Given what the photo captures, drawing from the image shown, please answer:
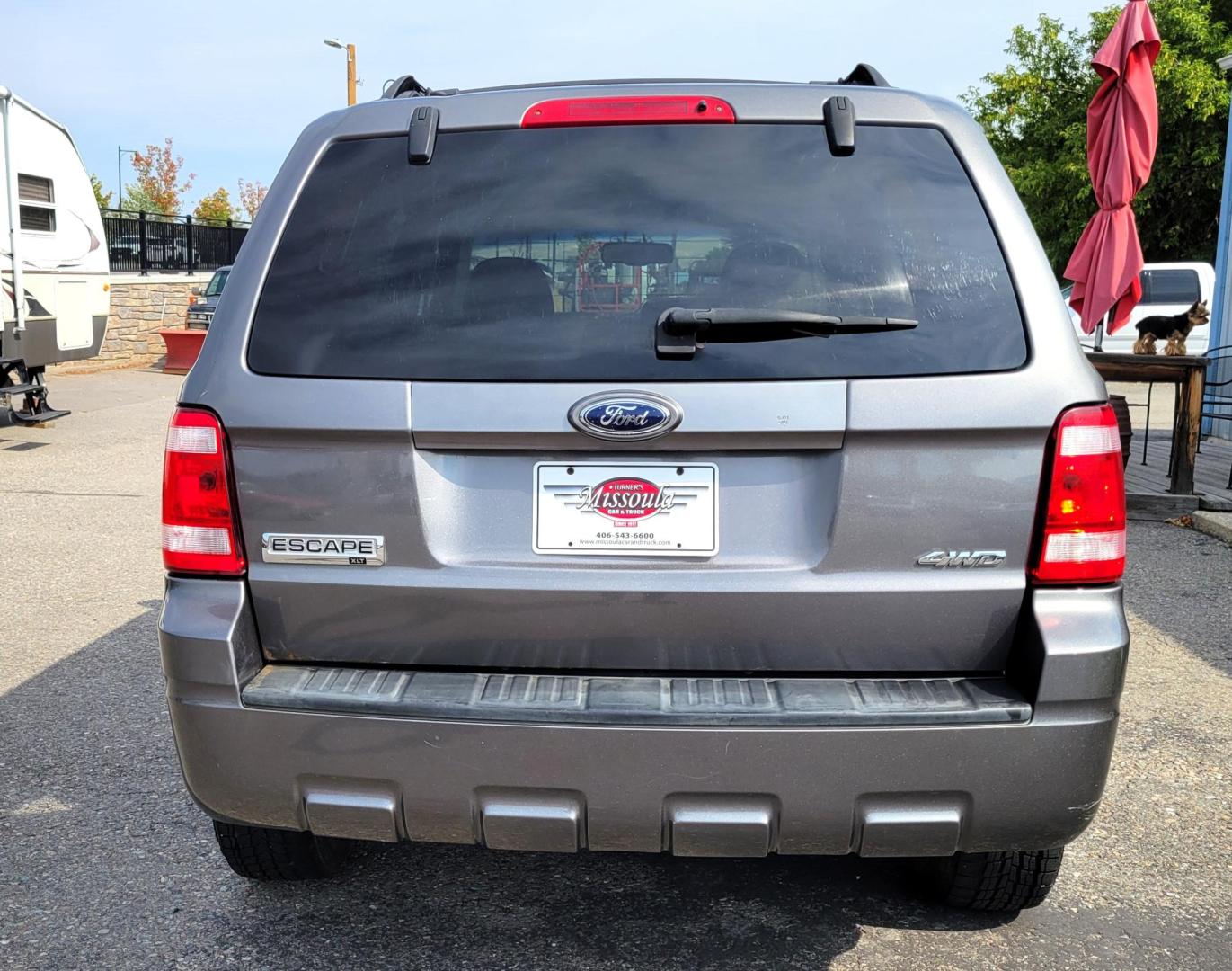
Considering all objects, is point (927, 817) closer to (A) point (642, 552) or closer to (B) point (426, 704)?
(A) point (642, 552)

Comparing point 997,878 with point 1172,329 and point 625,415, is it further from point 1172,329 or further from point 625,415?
point 1172,329

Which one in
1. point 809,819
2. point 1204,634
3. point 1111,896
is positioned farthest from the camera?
point 1204,634

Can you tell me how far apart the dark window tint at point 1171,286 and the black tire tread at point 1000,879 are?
19.7 meters

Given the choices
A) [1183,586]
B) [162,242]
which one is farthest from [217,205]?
[1183,586]

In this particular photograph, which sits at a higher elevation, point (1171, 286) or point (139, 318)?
point (1171, 286)

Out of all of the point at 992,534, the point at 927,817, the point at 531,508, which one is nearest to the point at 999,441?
the point at 992,534

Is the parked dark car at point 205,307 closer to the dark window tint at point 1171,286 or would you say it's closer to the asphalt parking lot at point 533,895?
the dark window tint at point 1171,286

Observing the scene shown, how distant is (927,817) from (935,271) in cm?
107

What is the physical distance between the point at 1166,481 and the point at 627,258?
880 centimetres

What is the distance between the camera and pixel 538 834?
2420 millimetres

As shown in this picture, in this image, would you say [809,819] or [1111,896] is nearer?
[809,819]

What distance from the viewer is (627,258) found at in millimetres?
2471

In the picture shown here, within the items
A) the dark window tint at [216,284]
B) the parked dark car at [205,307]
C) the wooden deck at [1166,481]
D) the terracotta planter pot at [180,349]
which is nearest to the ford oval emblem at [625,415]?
the wooden deck at [1166,481]

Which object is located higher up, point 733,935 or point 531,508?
point 531,508
